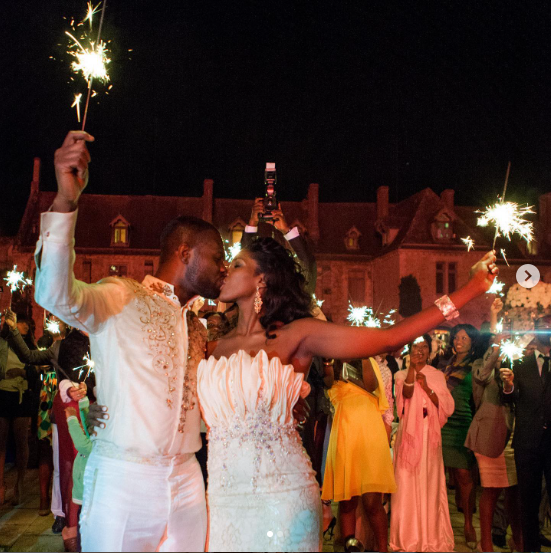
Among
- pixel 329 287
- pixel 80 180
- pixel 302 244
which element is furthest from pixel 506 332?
pixel 329 287

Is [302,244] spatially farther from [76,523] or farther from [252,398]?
[76,523]

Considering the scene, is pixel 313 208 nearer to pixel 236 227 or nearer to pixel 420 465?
pixel 236 227

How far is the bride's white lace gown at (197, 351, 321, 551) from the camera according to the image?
103 inches

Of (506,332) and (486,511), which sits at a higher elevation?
(506,332)

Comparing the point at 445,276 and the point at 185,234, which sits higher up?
the point at 445,276

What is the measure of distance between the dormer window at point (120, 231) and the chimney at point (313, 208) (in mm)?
9763

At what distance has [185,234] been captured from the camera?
3.04 meters

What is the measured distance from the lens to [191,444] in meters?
2.71

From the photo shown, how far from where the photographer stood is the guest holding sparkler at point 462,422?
6617mm

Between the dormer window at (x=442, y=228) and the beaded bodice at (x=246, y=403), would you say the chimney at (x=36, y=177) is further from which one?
the beaded bodice at (x=246, y=403)

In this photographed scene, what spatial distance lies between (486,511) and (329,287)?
1005 inches

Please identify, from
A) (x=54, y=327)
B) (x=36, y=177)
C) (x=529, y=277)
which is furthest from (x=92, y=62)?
(x=36, y=177)

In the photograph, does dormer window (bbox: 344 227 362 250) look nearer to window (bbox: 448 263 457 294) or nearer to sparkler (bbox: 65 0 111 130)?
window (bbox: 448 263 457 294)

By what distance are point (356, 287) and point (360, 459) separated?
26562mm
